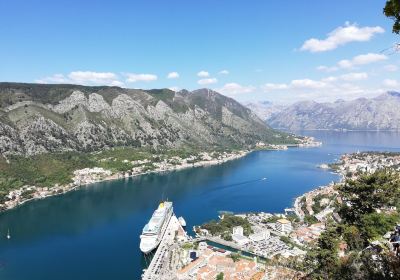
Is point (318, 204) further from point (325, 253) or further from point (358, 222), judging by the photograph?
point (325, 253)

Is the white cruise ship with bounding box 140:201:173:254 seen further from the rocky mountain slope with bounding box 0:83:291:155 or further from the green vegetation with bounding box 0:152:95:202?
the rocky mountain slope with bounding box 0:83:291:155

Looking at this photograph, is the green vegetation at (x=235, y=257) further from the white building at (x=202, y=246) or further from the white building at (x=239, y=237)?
the white building at (x=239, y=237)

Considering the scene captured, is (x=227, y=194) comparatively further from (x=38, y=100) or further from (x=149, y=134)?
(x=38, y=100)

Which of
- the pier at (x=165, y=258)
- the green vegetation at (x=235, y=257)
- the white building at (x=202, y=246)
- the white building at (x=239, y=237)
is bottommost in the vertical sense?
the pier at (x=165, y=258)

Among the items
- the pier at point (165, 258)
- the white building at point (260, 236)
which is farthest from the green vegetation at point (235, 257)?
the white building at point (260, 236)

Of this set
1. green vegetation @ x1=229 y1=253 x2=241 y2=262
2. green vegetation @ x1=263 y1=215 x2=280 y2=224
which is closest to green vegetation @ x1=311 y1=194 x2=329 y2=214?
green vegetation @ x1=263 y1=215 x2=280 y2=224

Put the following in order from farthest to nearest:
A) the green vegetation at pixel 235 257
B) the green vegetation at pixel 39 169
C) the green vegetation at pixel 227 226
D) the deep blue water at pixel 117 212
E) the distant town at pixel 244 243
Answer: the green vegetation at pixel 39 169 → the green vegetation at pixel 227 226 → the deep blue water at pixel 117 212 → the green vegetation at pixel 235 257 → the distant town at pixel 244 243

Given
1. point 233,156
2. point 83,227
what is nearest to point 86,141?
point 233,156

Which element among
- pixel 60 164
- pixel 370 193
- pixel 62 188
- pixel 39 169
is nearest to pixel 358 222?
pixel 370 193
